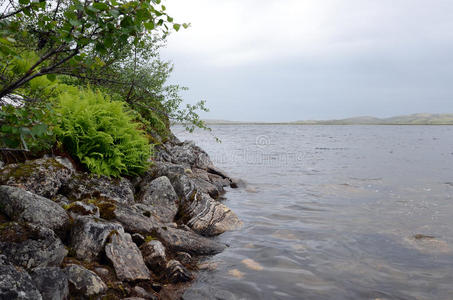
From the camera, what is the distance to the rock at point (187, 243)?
7289 mm

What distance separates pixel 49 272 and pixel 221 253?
3929 millimetres

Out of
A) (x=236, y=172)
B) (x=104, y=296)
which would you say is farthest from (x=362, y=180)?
(x=104, y=296)

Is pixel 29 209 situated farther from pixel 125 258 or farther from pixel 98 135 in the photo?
pixel 98 135

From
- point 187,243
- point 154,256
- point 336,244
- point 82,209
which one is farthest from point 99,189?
point 336,244

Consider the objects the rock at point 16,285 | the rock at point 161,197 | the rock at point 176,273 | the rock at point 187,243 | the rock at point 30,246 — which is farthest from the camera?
the rock at point 161,197

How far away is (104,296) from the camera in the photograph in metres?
4.99

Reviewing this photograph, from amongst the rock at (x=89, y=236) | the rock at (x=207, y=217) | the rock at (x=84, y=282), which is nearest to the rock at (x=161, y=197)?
the rock at (x=207, y=217)

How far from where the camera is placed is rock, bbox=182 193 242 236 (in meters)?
9.09

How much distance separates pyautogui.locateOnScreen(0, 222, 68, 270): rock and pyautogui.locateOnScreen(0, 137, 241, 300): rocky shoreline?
0.01 metres

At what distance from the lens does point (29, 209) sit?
18.7ft

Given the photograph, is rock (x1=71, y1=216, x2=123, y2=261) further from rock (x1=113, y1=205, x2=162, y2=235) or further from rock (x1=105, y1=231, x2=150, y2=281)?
rock (x1=113, y1=205, x2=162, y2=235)

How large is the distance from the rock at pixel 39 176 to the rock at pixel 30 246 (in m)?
2.00

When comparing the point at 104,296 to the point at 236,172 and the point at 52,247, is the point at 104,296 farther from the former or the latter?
the point at 236,172

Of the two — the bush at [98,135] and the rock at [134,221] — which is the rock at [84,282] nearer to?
the rock at [134,221]
